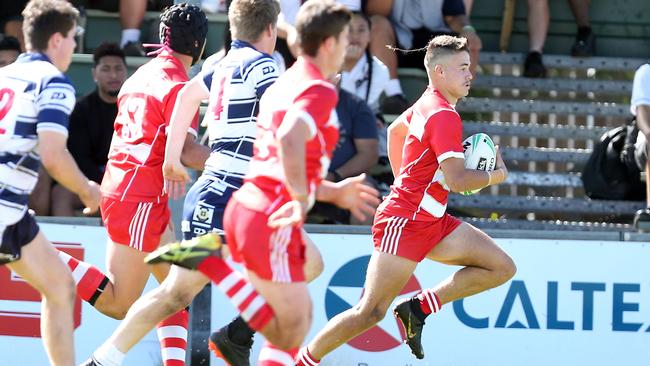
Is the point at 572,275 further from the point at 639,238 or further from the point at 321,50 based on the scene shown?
the point at 321,50

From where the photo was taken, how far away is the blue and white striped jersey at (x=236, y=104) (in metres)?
7.13

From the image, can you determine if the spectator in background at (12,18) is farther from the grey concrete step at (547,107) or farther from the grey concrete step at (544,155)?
the grey concrete step at (544,155)

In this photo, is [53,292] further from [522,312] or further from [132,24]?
[132,24]

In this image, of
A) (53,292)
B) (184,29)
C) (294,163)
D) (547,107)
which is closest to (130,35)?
(547,107)

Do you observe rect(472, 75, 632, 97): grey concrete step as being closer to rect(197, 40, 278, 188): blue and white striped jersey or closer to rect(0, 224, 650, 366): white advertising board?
rect(0, 224, 650, 366): white advertising board

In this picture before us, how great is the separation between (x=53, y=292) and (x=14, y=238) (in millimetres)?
350

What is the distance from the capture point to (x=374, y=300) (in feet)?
25.2

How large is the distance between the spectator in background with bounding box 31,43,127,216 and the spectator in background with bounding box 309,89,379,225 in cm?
170

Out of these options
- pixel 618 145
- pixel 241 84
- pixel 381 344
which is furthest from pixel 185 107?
pixel 618 145

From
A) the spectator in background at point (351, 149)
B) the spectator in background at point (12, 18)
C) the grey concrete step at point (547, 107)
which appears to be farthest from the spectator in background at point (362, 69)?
the spectator in background at point (12, 18)

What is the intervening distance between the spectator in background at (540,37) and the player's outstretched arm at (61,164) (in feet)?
21.6

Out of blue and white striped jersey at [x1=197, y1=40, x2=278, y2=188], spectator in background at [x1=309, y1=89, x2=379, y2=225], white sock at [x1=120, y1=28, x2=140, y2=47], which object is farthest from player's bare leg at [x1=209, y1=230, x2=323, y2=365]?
white sock at [x1=120, y1=28, x2=140, y2=47]

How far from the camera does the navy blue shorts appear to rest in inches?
286

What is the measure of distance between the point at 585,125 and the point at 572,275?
4.20 meters
